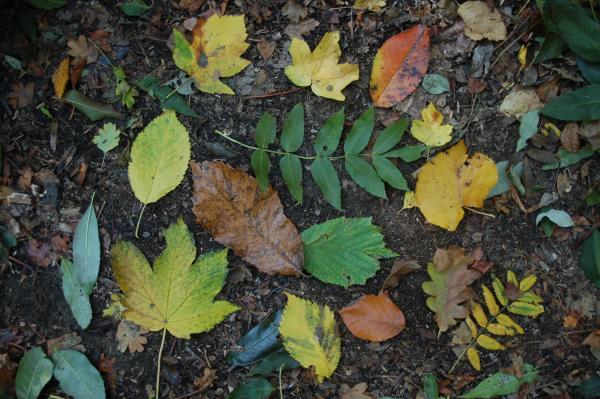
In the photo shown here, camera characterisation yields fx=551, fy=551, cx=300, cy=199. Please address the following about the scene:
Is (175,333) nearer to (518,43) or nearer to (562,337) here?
(562,337)

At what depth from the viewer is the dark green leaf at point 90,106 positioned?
2.16 meters

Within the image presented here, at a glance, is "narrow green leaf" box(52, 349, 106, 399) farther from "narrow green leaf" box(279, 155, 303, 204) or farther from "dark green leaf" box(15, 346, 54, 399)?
"narrow green leaf" box(279, 155, 303, 204)

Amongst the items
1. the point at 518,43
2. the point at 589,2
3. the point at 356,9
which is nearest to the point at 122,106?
the point at 356,9

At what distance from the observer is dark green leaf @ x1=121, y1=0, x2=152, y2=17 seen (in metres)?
2.18

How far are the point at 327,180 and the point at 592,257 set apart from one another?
1027 mm

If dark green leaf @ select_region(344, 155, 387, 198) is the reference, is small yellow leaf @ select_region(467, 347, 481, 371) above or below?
below

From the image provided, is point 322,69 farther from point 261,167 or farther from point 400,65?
point 261,167

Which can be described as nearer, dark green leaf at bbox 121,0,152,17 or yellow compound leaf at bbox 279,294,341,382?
yellow compound leaf at bbox 279,294,341,382

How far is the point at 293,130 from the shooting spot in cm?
213

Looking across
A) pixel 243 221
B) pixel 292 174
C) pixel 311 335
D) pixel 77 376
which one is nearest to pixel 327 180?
pixel 292 174

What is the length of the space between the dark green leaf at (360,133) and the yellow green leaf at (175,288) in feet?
2.08

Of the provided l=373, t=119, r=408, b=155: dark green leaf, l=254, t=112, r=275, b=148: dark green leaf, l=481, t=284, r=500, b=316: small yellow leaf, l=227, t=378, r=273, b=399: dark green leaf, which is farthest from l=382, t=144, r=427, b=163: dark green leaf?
l=227, t=378, r=273, b=399: dark green leaf

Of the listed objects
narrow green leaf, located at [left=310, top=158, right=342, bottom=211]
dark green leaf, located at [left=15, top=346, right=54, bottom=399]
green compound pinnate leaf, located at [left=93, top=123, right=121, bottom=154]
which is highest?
green compound pinnate leaf, located at [left=93, top=123, right=121, bottom=154]

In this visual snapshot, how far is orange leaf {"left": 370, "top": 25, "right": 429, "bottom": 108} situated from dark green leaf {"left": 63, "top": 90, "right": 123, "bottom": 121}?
40.8 inches
